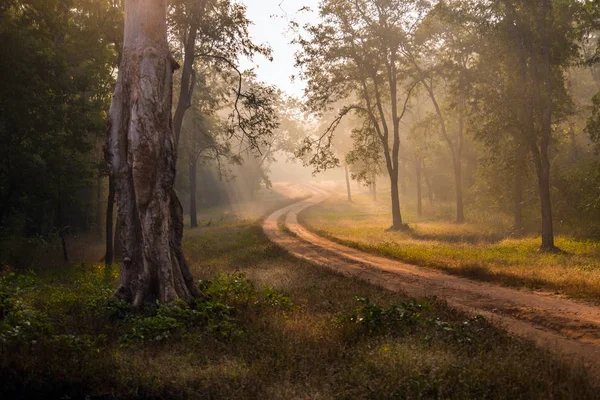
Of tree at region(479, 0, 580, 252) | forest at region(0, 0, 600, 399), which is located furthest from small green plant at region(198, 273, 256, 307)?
tree at region(479, 0, 580, 252)

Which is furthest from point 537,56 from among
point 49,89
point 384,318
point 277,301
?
point 49,89

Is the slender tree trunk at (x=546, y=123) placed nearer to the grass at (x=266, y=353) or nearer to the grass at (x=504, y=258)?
the grass at (x=504, y=258)

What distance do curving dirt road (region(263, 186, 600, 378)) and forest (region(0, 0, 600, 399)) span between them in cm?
8

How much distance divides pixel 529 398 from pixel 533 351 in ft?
5.15

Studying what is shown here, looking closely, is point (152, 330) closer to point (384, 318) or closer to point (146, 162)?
point (146, 162)

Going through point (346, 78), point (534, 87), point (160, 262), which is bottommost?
point (160, 262)

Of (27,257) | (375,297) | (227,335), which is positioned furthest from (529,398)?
(27,257)

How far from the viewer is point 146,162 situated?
980 cm

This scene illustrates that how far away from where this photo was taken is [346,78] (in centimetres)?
3278

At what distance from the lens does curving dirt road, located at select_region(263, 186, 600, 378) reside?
802 centimetres

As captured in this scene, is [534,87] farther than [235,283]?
Yes

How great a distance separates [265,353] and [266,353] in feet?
0.05

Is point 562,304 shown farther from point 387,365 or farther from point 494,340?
point 387,365

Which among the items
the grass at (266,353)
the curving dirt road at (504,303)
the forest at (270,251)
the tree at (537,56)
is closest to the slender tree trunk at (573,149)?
the forest at (270,251)
